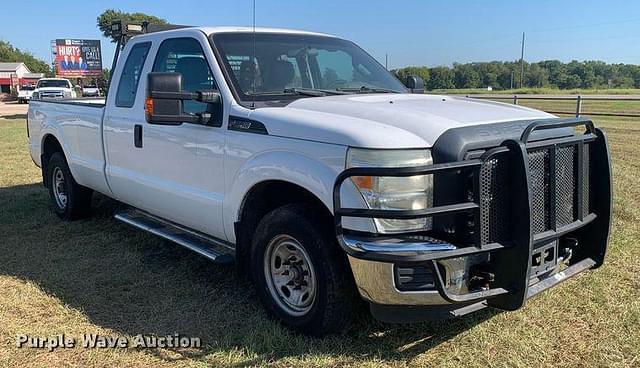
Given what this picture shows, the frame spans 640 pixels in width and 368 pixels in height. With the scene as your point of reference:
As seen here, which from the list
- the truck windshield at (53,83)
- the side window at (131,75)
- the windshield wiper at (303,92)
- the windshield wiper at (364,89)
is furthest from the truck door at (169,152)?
the truck windshield at (53,83)

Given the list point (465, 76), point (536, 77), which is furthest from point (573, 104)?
point (536, 77)

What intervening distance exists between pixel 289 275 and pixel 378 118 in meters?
1.12

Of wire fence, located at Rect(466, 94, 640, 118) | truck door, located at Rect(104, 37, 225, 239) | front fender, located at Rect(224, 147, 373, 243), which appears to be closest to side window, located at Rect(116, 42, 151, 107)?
truck door, located at Rect(104, 37, 225, 239)

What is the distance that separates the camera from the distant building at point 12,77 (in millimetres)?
75875

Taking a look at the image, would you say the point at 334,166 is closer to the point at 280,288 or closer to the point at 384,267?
the point at 384,267

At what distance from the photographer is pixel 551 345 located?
3.49 metres

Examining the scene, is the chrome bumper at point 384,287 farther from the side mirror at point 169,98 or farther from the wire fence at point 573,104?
the wire fence at point 573,104

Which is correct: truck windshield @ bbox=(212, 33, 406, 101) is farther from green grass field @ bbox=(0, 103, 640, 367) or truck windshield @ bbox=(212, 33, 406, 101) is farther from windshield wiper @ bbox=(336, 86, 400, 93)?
green grass field @ bbox=(0, 103, 640, 367)

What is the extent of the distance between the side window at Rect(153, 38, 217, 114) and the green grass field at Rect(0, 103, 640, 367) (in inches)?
55.2

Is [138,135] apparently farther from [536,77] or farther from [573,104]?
[536,77]

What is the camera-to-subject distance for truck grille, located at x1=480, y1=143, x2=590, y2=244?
2971 mm

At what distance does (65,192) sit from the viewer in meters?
6.67

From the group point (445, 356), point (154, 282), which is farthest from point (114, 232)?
point (445, 356)

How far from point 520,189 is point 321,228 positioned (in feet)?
3.57
